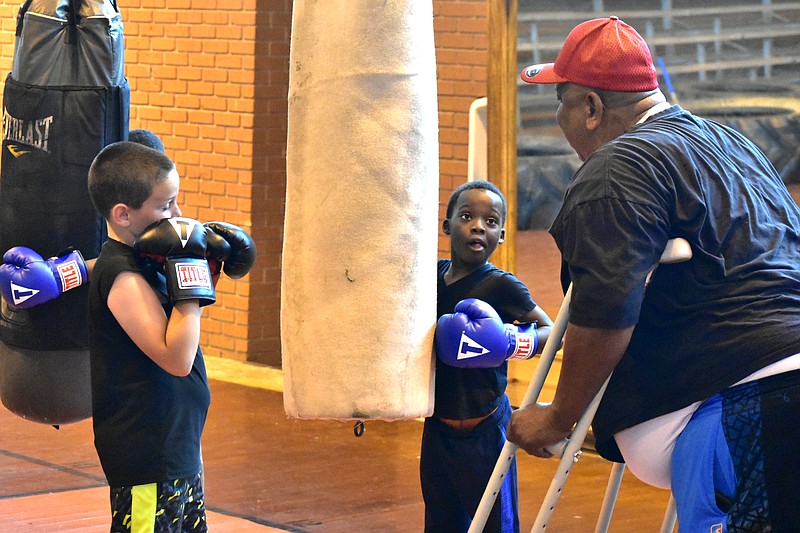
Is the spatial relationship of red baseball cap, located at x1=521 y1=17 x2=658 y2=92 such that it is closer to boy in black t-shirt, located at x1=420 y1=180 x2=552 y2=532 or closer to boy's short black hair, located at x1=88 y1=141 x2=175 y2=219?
boy in black t-shirt, located at x1=420 y1=180 x2=552 y2=532

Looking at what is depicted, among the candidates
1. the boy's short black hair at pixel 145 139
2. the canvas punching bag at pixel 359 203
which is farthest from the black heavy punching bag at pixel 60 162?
the canvas punching bag at pixel 359 203

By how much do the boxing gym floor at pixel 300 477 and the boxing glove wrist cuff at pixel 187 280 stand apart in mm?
2242

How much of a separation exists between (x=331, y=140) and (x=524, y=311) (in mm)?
1035

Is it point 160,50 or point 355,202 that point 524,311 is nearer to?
point 355,202

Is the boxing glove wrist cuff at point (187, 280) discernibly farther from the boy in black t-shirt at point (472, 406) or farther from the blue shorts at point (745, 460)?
the blue shorts at point (745, 460)

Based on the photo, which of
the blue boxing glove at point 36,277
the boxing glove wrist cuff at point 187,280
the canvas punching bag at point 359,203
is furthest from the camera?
the blue boxing glove at point 36,277

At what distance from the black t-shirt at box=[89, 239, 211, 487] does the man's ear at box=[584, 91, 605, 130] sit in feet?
4.45

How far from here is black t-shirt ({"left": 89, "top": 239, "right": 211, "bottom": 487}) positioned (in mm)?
3592

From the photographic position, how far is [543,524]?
3.16m

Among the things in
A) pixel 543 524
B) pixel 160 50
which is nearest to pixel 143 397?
pixel 543 524

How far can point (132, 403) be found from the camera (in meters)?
3.62

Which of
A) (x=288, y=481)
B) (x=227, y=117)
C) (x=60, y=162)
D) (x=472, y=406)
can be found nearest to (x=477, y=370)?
(x=472, y=406)

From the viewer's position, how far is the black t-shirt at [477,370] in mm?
4059

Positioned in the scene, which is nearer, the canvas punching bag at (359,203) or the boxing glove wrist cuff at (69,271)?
the canvas punching bag at (359,203)
